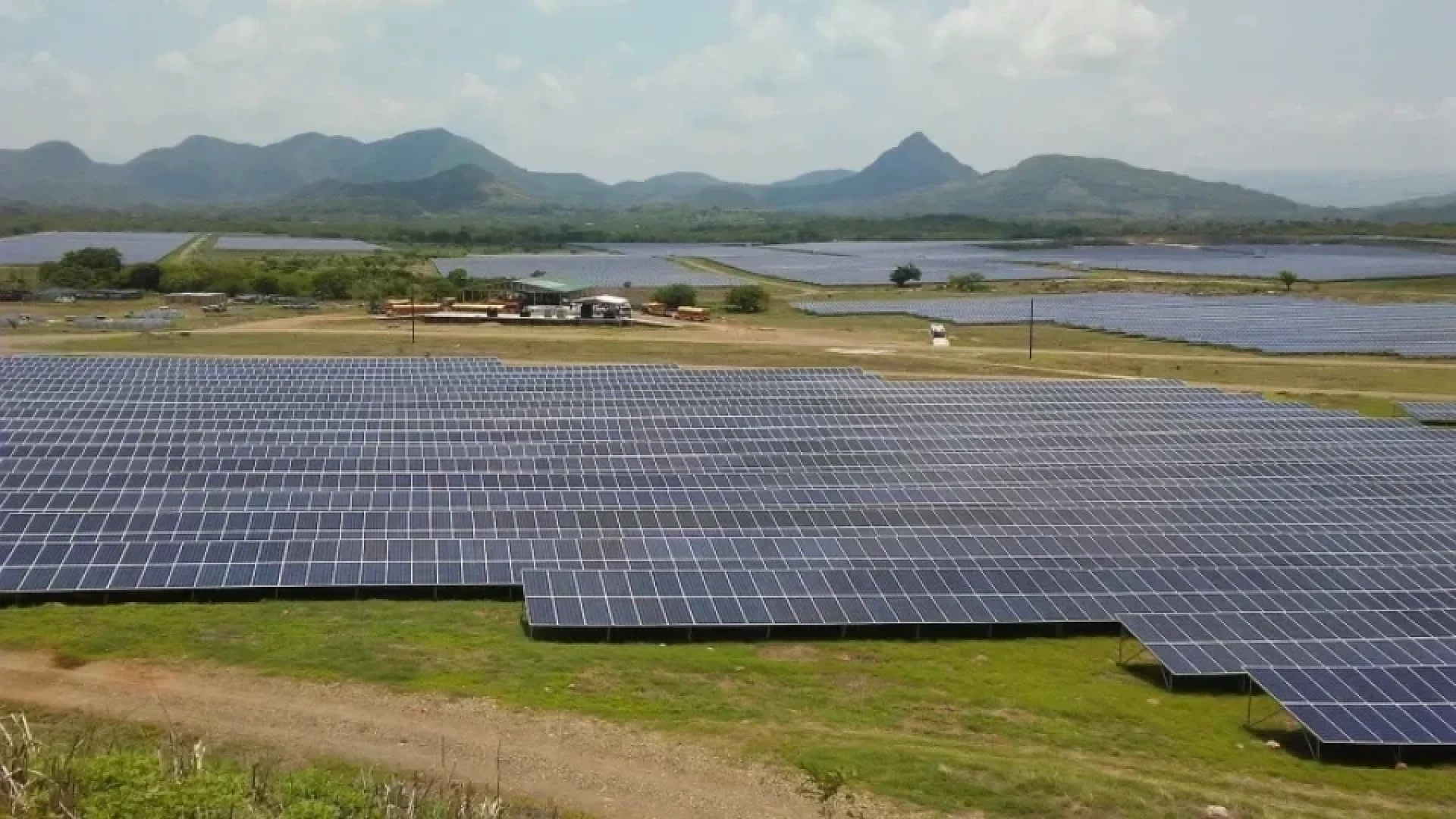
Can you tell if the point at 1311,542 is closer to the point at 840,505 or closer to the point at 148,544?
the point at 840,505

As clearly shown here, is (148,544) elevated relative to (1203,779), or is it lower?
elevated

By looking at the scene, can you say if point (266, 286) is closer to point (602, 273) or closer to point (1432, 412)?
point (602, 273)

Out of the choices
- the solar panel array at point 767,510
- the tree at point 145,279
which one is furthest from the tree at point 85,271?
the solar panel array at point 767,510

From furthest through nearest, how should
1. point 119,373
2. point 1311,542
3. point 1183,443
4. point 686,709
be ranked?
point 119,373 → point 1183,443 → point 1311,542 → point 686,709

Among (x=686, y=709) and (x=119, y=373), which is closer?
(x=686, y=709)

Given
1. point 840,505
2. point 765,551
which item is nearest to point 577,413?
point 840,505

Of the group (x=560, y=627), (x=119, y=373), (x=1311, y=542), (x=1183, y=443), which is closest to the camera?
(x=560, y=627)

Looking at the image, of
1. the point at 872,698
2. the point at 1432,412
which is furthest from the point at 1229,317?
the point at 872,698

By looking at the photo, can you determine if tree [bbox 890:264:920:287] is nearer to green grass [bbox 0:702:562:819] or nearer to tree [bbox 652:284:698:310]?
tree [bbox 652:284:698:310]
